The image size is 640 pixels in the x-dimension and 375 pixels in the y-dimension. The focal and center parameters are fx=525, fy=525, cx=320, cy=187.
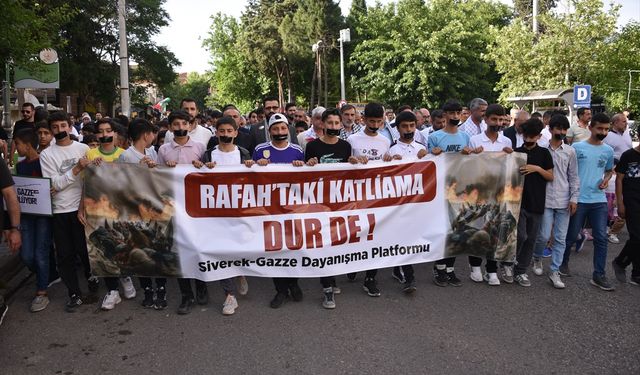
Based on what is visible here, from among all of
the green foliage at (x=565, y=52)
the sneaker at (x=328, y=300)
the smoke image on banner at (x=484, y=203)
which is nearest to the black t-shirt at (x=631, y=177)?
the smoke image on banner at (x=484, y=203)

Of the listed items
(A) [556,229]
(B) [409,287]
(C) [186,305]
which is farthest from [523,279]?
(C) [186,305]

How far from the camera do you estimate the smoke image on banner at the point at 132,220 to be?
493 cm

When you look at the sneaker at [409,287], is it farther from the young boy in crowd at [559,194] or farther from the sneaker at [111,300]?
the sneaker at [111,300]

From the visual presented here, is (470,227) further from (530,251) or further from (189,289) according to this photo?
(189,289)

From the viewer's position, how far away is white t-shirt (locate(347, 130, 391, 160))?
546 cm

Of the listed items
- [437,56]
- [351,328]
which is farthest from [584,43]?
[351,328]

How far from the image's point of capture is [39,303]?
16.5 feet

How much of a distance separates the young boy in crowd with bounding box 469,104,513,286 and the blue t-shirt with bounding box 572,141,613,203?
2.50 feet

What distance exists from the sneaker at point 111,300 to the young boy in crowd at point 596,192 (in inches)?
187

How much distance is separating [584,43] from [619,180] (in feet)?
67.1

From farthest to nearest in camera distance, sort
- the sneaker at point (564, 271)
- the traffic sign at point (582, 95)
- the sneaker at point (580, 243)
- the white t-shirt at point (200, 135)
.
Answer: the traffic sign at point (582, 95), the sneaker at point (580, 243), the white t-shirt at point (200, 135), the sneaker at point (564, 271)

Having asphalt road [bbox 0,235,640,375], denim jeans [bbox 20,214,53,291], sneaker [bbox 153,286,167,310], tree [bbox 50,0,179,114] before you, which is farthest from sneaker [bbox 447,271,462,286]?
tree [bbox 50,0,179,114]

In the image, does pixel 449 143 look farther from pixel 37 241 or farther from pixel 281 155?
pixel 37 241

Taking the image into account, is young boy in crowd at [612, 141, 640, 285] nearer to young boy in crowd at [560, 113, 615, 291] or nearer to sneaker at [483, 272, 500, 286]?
young boy in crowd at [560, 113, 615, 291]
